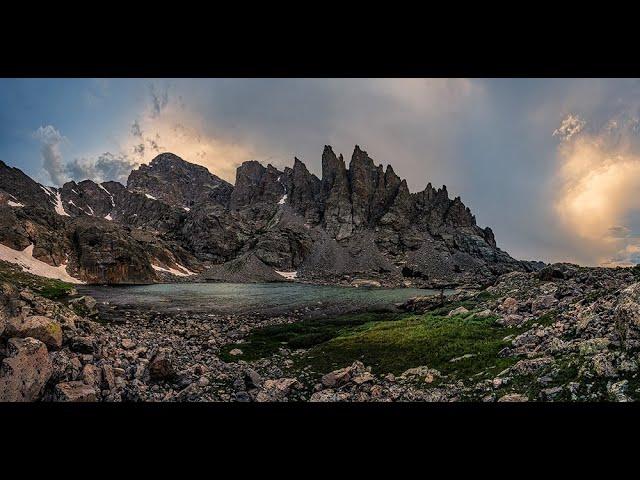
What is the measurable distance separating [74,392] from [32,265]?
38.2 m

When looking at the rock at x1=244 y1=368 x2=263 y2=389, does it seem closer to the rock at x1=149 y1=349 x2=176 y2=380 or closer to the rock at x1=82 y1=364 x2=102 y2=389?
the rock at x1=149 y1=349 x2=176 y2=380

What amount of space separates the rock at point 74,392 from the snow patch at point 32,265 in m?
32.5

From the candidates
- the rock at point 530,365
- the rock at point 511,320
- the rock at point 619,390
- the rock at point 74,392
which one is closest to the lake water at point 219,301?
the rock at point 74,392

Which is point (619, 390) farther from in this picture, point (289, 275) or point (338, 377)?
point (289, 275)

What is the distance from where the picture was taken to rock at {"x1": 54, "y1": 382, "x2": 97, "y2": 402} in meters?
7.51

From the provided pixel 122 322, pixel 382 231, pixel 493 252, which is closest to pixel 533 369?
pixel 122 322

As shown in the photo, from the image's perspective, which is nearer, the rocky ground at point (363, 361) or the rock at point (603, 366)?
the rock at point (603, 366)

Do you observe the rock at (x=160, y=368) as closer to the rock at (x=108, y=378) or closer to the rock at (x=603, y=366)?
the rock at (x=108, y=378)

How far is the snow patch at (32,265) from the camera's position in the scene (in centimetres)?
3359

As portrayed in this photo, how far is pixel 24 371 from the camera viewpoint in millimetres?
7203

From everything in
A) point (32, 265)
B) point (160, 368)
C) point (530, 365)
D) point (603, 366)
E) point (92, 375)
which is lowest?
point (160, 368)

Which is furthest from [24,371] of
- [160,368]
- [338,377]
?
[338,377]

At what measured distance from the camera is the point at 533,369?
321 inches

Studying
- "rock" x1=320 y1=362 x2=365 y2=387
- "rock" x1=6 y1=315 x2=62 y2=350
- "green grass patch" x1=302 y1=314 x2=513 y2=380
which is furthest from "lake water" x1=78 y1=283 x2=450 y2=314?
"rock" x1=320 y1=362 x2=365 y2=387
